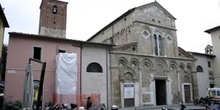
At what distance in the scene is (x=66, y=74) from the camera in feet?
50.2

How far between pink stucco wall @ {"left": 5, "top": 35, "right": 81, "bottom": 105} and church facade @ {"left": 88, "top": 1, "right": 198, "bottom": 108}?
4502 mm

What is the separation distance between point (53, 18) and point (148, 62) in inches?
715

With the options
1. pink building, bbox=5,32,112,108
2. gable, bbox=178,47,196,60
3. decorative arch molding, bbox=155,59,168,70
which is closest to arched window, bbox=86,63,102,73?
pink building, bbox=5,32,112,108

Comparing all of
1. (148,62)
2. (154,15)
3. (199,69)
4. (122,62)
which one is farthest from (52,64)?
(199,69)

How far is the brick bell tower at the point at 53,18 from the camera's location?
101 feet

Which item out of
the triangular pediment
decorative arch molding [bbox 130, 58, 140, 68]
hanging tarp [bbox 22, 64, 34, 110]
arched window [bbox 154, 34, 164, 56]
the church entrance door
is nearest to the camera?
hanging tarp [bbox 22, 64, 34, 110]

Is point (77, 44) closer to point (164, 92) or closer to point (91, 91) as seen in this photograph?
point (91, 91)

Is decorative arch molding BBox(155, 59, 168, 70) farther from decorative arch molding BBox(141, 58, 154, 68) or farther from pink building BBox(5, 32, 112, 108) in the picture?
pink building BBox(5, 32, 112, 108)

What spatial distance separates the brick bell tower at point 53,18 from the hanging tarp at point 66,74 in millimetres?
16564

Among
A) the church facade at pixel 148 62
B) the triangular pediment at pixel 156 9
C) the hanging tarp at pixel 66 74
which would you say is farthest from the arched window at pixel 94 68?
the triangular pediment at pixel 156 9

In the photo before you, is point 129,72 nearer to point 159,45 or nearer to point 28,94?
point 159,45

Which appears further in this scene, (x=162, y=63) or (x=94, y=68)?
(x=162, y=63)

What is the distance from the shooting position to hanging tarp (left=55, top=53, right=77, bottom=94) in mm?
14898

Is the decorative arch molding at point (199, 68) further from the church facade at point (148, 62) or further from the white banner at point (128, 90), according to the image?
the white banner at point (128, 90)
